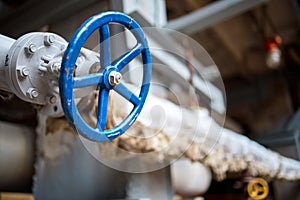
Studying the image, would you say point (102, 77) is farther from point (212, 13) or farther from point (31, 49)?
point (212, 13)

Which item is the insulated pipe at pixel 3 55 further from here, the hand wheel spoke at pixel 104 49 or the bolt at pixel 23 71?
the hand wheel spoke at pixel 104 49

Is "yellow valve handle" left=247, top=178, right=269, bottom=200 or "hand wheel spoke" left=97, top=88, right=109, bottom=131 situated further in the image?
"yellow valve handle" left=247, top=178, right=269, bottom=200

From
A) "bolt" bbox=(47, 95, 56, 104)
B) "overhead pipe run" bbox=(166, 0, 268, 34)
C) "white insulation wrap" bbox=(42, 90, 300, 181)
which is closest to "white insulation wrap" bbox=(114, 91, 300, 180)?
"white insulation wrap" bbox=(42, 90, 300, 181)

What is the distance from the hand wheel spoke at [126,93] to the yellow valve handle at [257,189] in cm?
134

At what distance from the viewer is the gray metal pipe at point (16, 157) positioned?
976 mm

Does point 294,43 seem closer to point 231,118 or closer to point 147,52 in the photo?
point 231,118

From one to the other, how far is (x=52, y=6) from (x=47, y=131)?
0.49m

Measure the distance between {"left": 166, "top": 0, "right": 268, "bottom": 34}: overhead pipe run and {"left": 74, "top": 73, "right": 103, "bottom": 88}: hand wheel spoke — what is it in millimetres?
1269

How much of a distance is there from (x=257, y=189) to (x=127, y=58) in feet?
4.68

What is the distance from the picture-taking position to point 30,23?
1.27 metres

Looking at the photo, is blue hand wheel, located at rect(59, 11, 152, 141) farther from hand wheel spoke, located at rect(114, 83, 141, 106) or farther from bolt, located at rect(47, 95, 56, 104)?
bolt, located at rect(47, 95, 56, 104)

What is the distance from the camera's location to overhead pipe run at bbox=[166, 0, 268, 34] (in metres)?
1.63

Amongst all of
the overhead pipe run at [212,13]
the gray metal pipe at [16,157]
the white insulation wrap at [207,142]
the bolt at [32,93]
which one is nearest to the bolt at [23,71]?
the bolt at [32,93]

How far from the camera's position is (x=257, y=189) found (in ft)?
5.73
